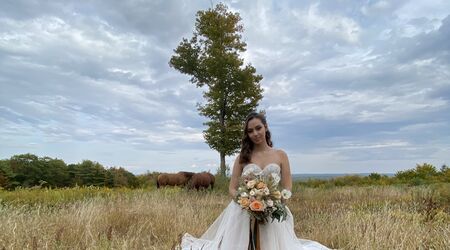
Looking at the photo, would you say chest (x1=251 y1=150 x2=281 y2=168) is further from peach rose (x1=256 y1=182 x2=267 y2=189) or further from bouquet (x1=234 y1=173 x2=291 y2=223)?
peach rose (x1=256 y1=182 x2=267 y2=189)

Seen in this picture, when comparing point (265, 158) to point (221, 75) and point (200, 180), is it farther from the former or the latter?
point (221, 75)

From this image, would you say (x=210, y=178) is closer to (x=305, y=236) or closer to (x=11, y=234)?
(x=305, y=236)

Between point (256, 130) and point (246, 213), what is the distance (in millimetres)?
1227

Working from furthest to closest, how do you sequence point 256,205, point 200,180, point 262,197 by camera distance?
point 200,180, point 262,197, point 256,205

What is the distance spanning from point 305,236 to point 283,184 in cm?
270

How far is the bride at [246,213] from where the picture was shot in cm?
579

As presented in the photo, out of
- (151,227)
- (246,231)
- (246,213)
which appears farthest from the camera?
(151,227)

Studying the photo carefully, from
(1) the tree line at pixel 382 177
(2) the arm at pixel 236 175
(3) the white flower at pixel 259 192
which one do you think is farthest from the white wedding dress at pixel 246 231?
(1) the tree line at pixel 382 177

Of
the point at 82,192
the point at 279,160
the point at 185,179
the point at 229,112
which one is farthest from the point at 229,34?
the point at 279,160

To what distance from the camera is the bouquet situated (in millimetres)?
4938

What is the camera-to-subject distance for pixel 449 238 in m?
6.23

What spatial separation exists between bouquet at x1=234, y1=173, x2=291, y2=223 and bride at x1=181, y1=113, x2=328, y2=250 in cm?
53

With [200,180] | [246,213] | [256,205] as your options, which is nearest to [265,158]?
[246,213]

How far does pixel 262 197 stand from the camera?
499cm
